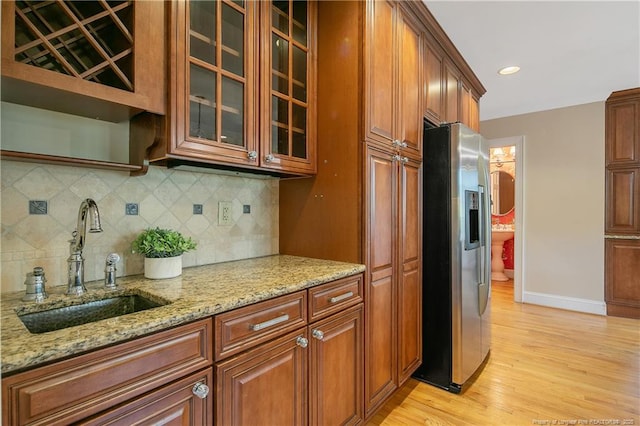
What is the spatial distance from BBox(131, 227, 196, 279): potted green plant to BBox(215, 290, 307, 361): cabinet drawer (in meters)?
0.46

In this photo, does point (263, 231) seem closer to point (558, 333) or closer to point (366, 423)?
point (366, 423)

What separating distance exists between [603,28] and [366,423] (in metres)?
3.11

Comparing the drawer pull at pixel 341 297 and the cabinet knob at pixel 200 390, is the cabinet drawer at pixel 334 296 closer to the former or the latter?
the drawer pull at pixel 341 297

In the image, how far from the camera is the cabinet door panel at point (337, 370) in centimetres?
130

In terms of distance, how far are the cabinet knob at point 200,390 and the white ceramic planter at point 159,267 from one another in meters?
0.53

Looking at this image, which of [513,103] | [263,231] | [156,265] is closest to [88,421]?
[156,265]

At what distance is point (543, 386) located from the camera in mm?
2082

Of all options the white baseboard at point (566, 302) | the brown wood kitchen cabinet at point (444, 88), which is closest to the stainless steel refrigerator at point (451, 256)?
the brown wood kitchen cabinet at point (444, 88)

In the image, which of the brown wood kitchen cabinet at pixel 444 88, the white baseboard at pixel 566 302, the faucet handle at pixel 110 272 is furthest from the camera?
the white baseboard at pixel 566 302

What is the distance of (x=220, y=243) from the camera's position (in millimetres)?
1674

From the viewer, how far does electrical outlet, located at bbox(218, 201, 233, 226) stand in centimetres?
167

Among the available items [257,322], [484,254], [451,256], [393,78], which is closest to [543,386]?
[484,254]

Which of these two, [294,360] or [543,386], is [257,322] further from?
[543,386]

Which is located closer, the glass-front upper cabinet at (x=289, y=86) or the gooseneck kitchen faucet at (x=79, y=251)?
the gooseneck kitchen faucet at (x=79, y=251)
